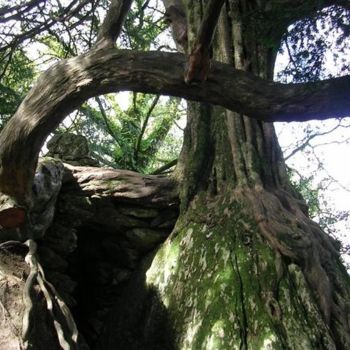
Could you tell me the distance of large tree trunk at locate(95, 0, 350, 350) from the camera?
3518 millimetres

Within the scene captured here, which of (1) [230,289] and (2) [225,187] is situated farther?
(2) [225,187]

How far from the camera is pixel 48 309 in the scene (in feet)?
10.9

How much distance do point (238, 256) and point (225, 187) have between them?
0.80 m

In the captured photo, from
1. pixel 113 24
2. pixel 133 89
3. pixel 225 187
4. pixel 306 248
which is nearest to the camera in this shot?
pixel 133 89

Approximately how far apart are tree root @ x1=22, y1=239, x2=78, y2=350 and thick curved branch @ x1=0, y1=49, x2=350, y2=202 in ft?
2.26

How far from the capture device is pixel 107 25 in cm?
367

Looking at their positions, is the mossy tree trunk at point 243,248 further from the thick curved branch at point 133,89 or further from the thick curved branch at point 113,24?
the thick curved branch at point 113,24

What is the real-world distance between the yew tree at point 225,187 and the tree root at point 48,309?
157 mm

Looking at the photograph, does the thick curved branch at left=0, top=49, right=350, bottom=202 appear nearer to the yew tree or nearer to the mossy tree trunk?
the yew tree

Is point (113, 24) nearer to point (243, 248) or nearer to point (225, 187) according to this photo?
point (225, 187)

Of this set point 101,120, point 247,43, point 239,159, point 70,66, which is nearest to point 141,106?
point 101,120


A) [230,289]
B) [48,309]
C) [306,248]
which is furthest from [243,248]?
[48,309]

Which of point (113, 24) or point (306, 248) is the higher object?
point (113, 24)

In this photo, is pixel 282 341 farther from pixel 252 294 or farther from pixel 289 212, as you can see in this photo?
→ pixel 289 212
